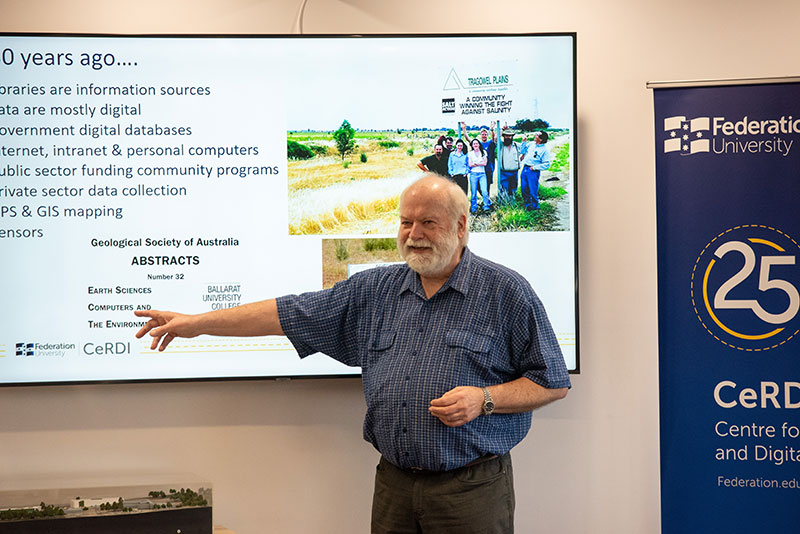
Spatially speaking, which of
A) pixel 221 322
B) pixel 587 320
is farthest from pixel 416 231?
pixel 587 320

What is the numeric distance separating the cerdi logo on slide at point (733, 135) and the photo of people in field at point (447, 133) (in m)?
0.42

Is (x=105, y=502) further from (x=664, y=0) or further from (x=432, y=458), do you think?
(x=664, y=0)

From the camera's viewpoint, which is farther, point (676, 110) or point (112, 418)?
point (112, 418)

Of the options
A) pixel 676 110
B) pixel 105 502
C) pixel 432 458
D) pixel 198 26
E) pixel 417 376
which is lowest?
pixel 105 502

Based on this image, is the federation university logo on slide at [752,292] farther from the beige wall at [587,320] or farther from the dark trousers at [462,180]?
the dark trousers at [462,180]

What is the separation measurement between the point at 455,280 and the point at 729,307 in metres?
1.16

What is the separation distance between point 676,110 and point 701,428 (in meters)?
1.21

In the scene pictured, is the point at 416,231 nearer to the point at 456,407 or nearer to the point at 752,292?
the point at 456,407

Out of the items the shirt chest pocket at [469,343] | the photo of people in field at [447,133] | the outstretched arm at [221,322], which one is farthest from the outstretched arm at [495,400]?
the photo of people in field at [447,133]

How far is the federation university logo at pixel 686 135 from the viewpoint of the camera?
2957 mm

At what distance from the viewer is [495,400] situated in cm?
237

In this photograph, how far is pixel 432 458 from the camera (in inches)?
93.0

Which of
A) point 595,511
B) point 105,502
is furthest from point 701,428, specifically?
point 105,502

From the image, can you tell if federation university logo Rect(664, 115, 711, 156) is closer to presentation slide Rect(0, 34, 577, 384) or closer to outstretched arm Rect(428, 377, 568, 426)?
presentation slide Rect(0, 34, 577, 384)
